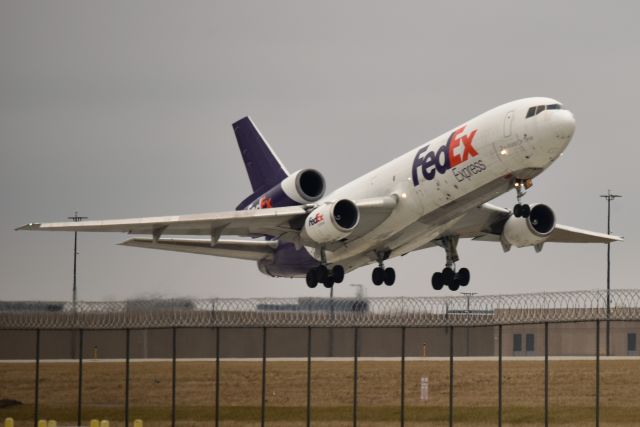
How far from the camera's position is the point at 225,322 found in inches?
1640

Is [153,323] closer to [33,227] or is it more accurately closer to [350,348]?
[33,227]

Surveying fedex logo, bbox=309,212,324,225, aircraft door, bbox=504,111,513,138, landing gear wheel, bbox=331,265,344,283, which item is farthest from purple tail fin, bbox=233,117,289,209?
aircraft door, bbox=504,111,513,138

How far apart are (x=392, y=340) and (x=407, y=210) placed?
21441 millimetres

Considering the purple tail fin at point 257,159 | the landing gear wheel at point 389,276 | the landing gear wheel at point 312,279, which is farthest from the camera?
the purple tail fin at point 257,159

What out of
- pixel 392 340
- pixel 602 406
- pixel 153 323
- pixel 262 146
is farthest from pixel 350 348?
pixel 153 323

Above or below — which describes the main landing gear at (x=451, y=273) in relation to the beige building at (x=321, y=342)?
above

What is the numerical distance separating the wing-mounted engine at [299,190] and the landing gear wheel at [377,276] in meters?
4.22

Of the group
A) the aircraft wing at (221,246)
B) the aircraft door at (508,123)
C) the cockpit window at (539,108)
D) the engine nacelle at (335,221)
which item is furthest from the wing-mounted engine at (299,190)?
the cockpit window at (539,108)

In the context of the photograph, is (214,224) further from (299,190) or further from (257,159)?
(257,159)

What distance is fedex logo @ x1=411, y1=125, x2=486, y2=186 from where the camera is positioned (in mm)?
46875

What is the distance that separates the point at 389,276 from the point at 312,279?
4.02 meters

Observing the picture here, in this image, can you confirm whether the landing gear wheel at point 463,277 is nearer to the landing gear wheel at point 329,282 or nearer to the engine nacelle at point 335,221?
the landing gear wheel at point 329,282

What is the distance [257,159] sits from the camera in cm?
6619

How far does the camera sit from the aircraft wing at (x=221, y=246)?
57.9 meters
